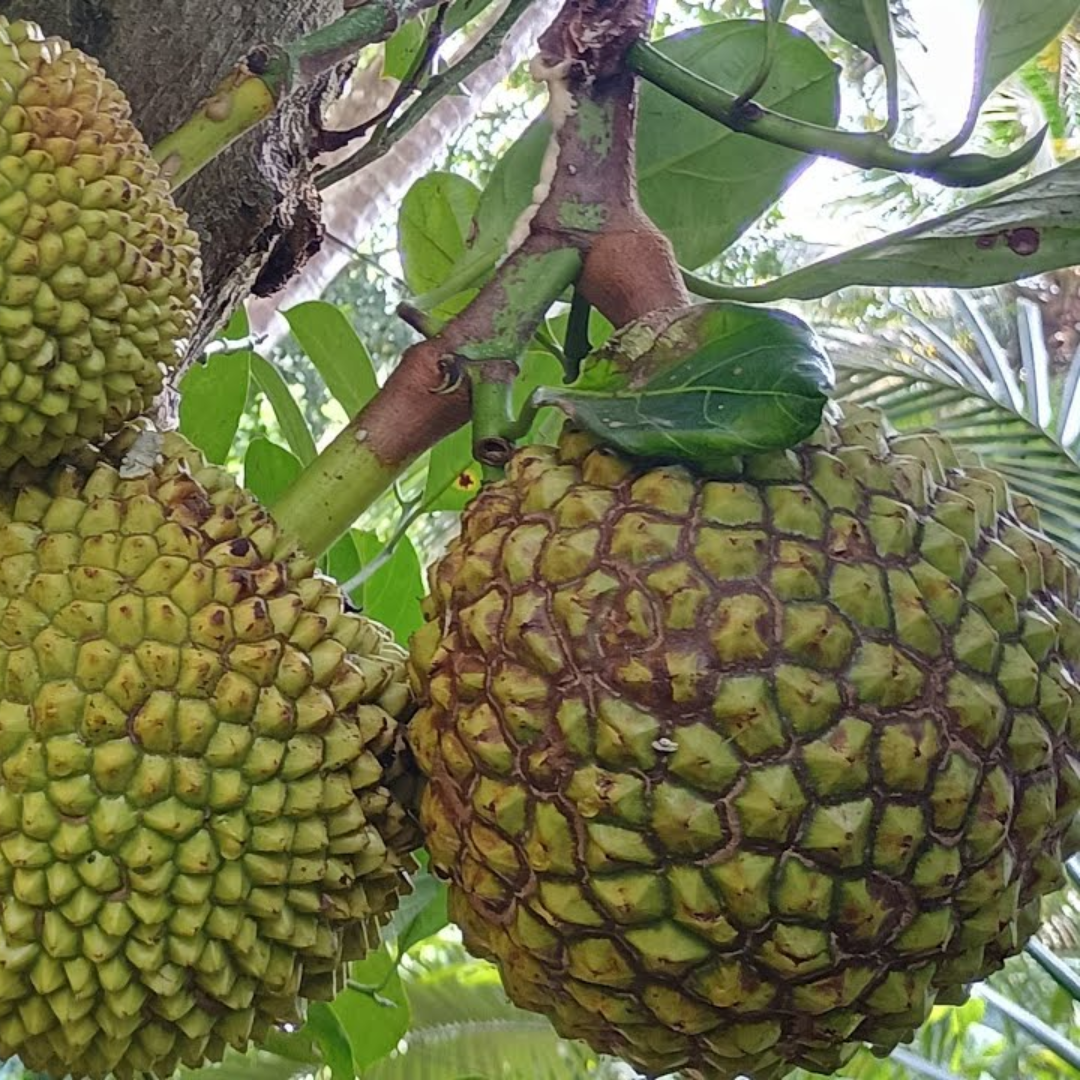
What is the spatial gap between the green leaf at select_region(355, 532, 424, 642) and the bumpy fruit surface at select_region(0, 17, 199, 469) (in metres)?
0.49

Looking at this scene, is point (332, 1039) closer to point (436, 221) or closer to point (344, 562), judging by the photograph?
point (344, 562)

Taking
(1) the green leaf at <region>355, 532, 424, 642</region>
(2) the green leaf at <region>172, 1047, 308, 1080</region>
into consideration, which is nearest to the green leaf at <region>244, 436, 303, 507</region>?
(1) the green leaf at <region>355, 532, 424, 642</region>

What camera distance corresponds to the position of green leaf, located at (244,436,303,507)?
994 mm

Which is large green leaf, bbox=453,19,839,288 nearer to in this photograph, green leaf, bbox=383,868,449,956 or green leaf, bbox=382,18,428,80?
green leaf, bbox=382,18,428,80

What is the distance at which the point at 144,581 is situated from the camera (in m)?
0.56

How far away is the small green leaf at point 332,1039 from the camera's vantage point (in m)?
0.94

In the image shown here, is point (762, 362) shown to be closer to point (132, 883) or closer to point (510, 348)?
point (510, 348)

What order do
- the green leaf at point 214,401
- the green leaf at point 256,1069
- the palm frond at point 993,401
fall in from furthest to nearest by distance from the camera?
the palm frond at point 993,401 < the green leaf at point 256,1069 < the green leaf at point 214,401

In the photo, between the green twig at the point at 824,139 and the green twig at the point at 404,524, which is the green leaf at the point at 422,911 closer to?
the green twig at the point at 404,524

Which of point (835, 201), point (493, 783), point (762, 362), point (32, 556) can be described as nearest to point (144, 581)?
point (32, 556)

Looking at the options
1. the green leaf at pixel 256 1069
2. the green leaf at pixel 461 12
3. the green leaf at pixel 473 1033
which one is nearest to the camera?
the green leaf at pixel 461 12

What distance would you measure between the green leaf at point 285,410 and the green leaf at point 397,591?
0.11m

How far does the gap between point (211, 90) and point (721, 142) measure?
1.03 ft

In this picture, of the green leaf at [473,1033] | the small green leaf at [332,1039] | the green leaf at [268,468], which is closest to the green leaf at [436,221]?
the green leaf at [268,468]
